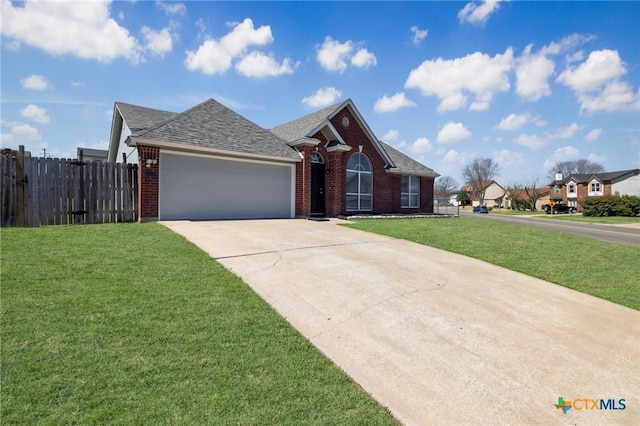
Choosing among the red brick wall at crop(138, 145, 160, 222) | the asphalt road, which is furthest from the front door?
the asphalt road

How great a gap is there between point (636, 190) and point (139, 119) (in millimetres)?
63026

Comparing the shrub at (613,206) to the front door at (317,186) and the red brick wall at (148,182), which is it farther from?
the red brick wall at (148,182)

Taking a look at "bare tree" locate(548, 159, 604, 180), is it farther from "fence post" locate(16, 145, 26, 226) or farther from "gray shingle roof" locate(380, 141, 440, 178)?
"fence post" locate(16, 145, 26, 226)

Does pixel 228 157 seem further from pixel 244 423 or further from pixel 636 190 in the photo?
pixel 636 190

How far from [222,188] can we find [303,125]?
19.7 feet

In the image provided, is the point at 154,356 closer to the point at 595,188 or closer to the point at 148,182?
the point at 148,182

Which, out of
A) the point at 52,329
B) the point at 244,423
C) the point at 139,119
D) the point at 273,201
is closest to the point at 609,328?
the point at 244,423

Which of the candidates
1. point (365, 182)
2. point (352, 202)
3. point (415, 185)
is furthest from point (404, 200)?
point (352, 202)

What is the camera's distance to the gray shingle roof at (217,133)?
37.8ft

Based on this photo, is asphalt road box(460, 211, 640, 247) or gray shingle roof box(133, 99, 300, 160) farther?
asphalt road box(460, 211, 640, 247)

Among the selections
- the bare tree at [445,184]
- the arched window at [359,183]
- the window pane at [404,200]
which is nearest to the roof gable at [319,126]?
the arched window at [359,183]

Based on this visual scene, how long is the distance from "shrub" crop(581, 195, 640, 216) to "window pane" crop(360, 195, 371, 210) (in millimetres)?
33299

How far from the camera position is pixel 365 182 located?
17.6m

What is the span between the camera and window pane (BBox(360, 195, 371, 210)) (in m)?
17.5
